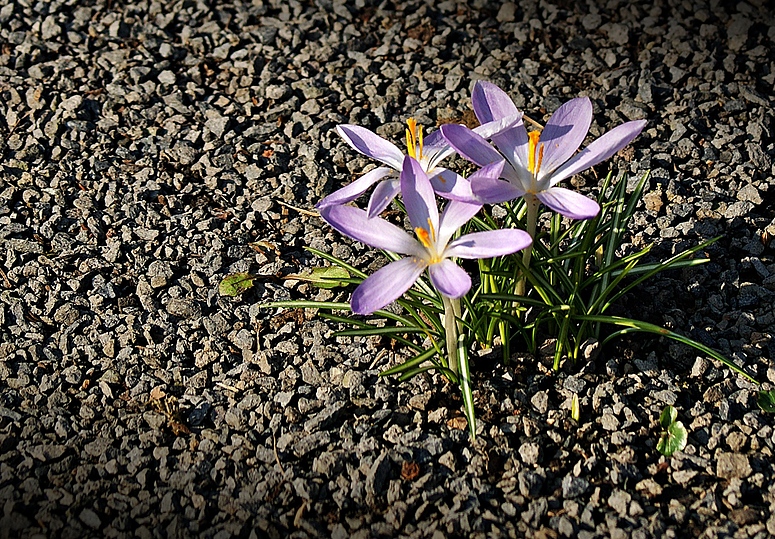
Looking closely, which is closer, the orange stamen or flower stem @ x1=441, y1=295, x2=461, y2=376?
the orange stamen

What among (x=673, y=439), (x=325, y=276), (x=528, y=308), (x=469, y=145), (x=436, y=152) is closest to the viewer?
(x=469, y=145)

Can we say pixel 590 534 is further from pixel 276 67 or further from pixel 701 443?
pixel 276 67

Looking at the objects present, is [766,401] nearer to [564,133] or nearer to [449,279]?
[564,133]

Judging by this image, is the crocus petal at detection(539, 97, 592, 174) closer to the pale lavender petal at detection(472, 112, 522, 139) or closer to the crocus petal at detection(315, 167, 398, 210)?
the pale lavender petal at detection(472, 112, 522, 139)

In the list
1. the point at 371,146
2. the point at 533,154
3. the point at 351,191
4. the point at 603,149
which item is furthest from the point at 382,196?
the point at 603,149

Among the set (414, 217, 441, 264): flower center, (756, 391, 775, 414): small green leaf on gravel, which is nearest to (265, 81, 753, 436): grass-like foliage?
(414, 217, 441, 264): flower center

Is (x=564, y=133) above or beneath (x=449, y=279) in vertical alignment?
above

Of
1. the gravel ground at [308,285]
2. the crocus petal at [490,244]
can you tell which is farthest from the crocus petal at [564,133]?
the gravel ground at [308,285]
